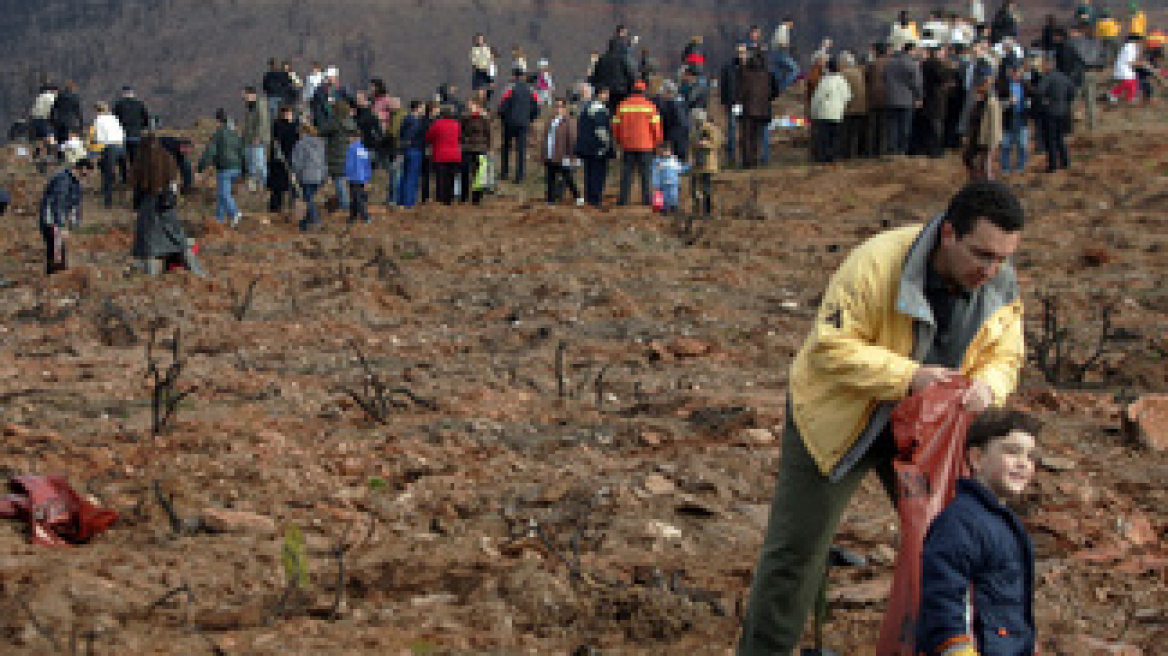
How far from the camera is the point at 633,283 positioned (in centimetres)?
1338

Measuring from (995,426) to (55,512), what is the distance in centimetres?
404

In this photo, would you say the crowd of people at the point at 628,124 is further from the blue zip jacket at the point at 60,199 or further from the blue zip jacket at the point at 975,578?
the blue zip jacket at the point at 975,578

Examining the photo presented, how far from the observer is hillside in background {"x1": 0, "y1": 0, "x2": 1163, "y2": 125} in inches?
2655

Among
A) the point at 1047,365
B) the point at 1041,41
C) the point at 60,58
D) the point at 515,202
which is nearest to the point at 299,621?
the point at 1047,365

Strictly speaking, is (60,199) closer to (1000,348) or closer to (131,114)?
(131,114)

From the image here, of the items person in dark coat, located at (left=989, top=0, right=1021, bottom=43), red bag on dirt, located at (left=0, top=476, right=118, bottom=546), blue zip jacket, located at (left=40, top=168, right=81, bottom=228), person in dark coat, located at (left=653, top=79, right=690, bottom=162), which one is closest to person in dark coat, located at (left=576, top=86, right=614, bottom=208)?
person in dark coat, located at (left=653, top=79, right=690, bottom=162)

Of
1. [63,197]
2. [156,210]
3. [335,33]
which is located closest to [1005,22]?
[156,210]

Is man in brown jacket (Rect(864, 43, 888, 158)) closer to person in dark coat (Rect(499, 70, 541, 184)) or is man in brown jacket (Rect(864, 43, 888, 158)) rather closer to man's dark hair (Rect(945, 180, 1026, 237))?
person in dark coat (Rect(499, 70, 541, 184))

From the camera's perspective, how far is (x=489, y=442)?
7574 mm

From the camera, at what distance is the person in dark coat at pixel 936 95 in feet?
63.7

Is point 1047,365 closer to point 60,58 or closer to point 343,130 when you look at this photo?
point 343,130

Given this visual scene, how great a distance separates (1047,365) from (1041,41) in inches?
685

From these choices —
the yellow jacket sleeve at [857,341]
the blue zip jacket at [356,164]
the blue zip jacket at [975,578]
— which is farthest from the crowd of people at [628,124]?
the blue zip jacket at [975,578]

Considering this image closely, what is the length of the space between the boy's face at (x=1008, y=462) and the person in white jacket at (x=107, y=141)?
18.0m
